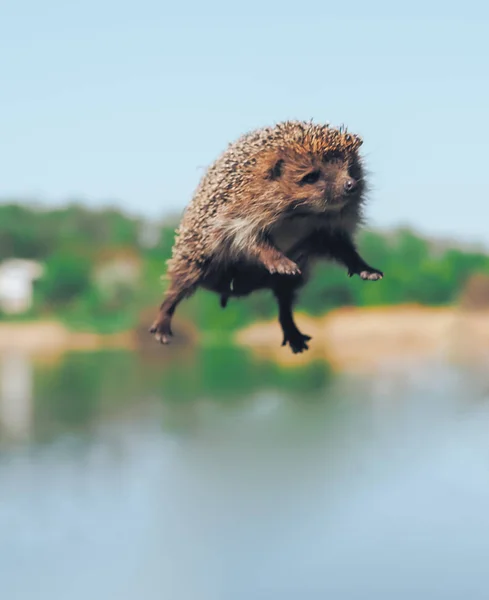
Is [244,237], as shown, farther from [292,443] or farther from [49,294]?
[292,443]

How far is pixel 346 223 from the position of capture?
3.89 metres

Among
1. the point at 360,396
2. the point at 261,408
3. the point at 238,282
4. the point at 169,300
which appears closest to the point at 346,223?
the point at 238,282

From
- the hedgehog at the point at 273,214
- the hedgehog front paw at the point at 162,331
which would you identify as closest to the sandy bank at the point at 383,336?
the hedgehog front paw at the point at 162,331

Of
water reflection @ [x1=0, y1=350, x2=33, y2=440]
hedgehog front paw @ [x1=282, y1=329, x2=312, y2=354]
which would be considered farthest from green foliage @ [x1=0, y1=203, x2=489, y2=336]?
hedgehog front paw @ [x1=282, y1=329, x2=312, y2=354]

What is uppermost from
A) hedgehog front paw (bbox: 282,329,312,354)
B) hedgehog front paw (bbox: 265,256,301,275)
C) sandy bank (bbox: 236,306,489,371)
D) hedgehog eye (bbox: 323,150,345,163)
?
hedgehog eye (bbox: 323,150,345,163)

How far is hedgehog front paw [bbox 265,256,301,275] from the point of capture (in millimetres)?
3564

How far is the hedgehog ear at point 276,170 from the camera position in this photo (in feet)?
11.9

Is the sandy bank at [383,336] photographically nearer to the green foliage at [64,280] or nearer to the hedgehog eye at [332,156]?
the green foliage at [64,280]

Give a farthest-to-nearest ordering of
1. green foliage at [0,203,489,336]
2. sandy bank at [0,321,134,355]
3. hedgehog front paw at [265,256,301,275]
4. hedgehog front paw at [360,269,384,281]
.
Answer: sandy bank at [0,321,134,355] → green foliage at [0,203,489,336] → hedgehog front paw at [360,269,384,281] → hedgehog front paw at [265,256,301,275]

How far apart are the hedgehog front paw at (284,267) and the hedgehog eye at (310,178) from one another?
278 mm

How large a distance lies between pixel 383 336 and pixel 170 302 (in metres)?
107

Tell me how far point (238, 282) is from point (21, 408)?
95.5 m

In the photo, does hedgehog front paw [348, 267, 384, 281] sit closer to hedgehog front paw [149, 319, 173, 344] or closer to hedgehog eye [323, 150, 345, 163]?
hedgehog eye [323, 150, 345, 163]

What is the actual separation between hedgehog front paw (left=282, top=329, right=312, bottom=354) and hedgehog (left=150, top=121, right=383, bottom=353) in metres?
0.33
